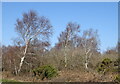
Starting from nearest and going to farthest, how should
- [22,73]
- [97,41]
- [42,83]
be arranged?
1. [42,83]
2. [22,73]
3. [97,41]

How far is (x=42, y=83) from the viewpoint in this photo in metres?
9.17

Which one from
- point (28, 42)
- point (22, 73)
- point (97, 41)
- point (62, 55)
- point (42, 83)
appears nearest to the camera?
point (42, 83)

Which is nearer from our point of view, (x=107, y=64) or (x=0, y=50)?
(x=107, y=64)

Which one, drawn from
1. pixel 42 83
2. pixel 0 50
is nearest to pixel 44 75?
pixel 42 83

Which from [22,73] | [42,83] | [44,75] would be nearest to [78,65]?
[22,73]

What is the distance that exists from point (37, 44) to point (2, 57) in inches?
103

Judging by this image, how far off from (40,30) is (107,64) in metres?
5.57

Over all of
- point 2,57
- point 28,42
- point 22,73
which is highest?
point 28,42

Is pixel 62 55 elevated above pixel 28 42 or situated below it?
below

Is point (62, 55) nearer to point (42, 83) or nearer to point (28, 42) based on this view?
point (28, 42)

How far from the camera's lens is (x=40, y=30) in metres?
15.4

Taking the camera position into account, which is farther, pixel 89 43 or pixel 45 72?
pixel 89 43

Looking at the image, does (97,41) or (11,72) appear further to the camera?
(97,41)

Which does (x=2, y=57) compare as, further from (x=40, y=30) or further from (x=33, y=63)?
(x=40, y=30)
